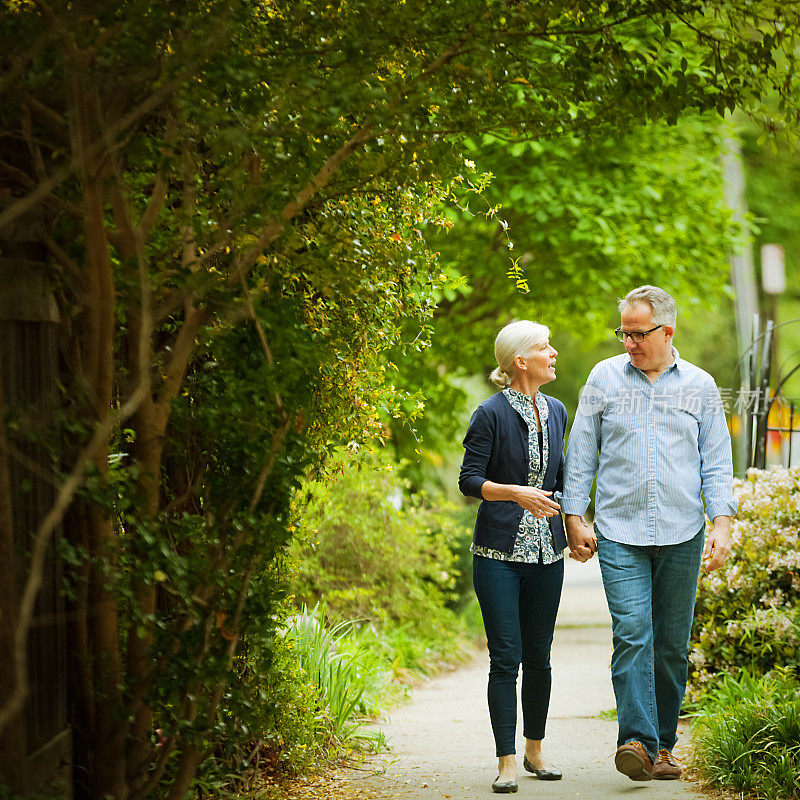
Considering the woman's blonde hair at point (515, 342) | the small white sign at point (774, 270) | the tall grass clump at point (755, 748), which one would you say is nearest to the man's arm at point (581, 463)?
the woman's blonde hair at point (515, 342)

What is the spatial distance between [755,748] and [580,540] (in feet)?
3.68

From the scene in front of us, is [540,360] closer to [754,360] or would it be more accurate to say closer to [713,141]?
[754,360]

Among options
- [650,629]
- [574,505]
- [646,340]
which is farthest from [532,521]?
[646,340]

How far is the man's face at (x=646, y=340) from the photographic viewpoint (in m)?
4.72

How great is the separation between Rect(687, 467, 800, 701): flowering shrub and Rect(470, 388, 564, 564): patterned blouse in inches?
69.7

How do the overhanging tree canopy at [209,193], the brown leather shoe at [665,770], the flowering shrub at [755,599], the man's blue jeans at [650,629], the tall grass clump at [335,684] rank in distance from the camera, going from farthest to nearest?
the flowering shrub at [755,599] → the tall grass clump at [335,684] → the brown leather shoe at [665,770] → the man's blue jeans at [650,629] → the overhanging tree canopy at [209,193]

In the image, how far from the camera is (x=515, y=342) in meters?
4.88

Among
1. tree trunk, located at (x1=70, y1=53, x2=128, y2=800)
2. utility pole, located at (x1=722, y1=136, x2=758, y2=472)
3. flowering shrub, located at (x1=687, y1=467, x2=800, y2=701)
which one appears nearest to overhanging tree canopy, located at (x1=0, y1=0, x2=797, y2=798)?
tree trunk, located at (x1=70, y1=53, x2=128, y2=800)

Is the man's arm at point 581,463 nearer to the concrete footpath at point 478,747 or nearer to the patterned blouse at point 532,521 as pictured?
the patterned blouse at point 532,521

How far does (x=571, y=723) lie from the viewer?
655 centimetres

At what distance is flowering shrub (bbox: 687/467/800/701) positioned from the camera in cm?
589

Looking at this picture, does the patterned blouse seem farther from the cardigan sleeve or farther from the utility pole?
the utility pole

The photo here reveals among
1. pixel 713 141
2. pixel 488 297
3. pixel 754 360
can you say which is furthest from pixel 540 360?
pixel 713 141

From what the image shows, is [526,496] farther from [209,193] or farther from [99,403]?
[99,403]
